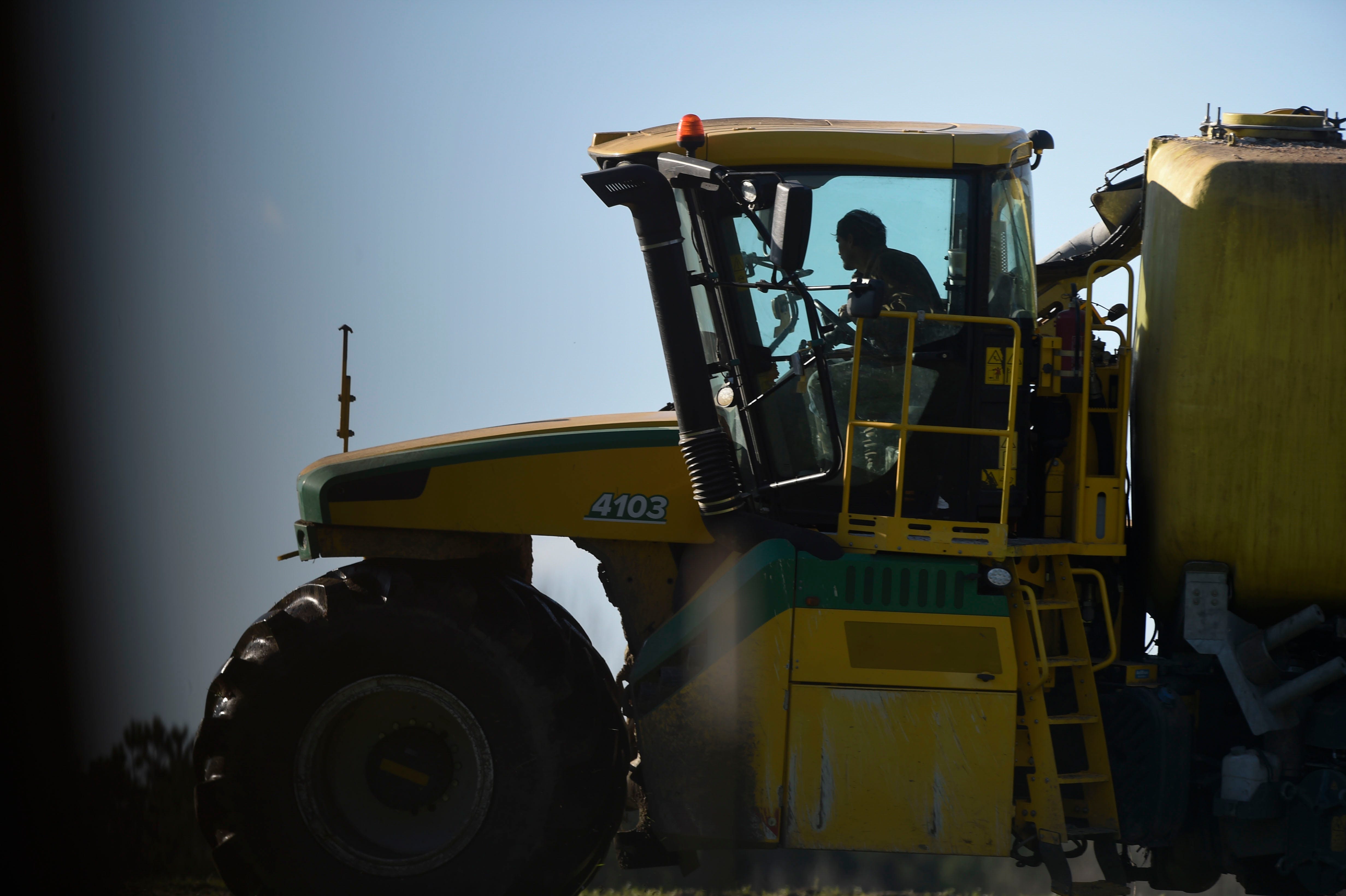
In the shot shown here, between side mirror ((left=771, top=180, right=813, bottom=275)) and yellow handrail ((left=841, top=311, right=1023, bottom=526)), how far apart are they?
0.42m

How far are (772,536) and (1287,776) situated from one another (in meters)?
2.29

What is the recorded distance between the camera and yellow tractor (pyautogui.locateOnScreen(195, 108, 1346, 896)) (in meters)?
3.79

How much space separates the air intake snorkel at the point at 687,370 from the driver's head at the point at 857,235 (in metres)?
0.65

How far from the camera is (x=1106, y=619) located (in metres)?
4.06

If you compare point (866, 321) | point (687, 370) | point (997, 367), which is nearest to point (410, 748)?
point (687, 370)

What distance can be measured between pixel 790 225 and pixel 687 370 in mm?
747

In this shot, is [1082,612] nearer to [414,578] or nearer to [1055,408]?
[1055,408]

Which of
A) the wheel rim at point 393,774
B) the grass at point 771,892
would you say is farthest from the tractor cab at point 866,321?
the grass at point 771,892

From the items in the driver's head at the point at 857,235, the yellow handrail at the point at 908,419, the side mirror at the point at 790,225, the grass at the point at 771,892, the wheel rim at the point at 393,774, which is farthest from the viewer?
the grass at the point at 771,892

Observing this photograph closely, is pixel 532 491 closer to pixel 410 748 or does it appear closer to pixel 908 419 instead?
pixel 410 748

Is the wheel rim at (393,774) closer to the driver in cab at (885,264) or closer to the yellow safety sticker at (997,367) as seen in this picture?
the driver in cab at (885,264)

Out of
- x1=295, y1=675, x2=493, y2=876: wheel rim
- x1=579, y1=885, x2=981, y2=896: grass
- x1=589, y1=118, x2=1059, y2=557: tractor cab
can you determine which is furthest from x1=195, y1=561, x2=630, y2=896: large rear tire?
x1=579, y1=885, x2=981, y2=896: grass

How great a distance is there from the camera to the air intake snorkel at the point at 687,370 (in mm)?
3838

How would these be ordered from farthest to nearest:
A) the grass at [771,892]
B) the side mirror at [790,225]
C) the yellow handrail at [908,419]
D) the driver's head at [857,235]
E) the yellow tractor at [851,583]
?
the grass at [771,892] → the driver's head at [857,235] → the yellow tractor at [851,583] → the yellow handrail at [908,419] → the side mirror at [790,225]
